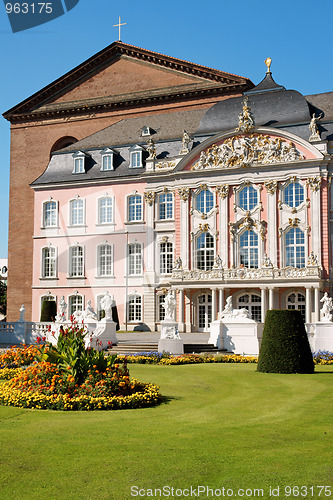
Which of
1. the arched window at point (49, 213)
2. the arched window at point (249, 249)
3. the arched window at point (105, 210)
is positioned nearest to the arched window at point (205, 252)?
the arched window at point (249, 249)

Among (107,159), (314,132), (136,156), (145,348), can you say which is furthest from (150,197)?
(145,348)

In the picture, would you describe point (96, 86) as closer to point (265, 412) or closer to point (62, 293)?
point (62, 293)

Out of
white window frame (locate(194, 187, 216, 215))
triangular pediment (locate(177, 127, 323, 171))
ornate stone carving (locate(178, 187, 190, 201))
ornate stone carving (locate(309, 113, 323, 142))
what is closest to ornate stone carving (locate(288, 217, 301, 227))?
triangular pediment (locate(177, 127, 323, 171))

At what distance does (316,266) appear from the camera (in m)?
36.8

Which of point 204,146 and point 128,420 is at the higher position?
point 204,146

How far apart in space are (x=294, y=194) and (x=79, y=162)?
54.9 feet

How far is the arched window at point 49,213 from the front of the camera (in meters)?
47.2

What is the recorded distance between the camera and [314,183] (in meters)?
38.3

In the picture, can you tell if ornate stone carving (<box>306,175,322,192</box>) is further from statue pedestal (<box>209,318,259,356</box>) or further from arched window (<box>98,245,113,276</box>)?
arched window (<box>98,245,113,276</box>)

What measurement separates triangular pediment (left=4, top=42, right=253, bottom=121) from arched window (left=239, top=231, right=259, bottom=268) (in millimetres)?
12904

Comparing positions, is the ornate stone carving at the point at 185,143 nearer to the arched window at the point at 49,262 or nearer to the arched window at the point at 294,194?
the arched window at the point at 294,194

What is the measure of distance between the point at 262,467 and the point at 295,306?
3056cm

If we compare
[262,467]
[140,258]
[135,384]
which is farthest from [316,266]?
[262,467]

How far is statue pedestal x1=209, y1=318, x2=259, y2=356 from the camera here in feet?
90.2
